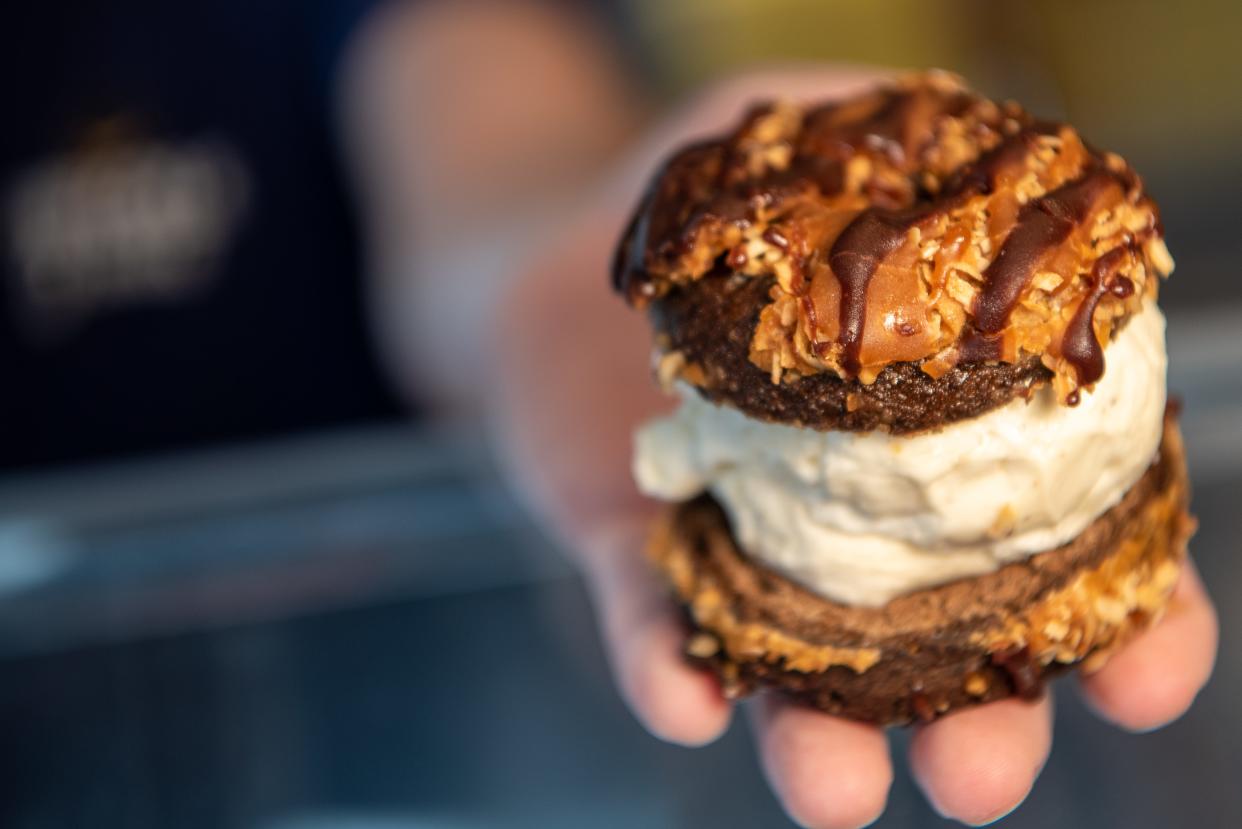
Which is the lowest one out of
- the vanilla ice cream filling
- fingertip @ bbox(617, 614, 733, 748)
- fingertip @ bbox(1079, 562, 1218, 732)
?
fingertip @ bbox(1079, 562, 1218, 732)

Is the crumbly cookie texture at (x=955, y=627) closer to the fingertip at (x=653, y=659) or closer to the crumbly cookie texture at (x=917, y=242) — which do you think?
the fingertip at (x=653, y=659)

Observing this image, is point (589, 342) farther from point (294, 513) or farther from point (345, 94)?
point (345, 94)

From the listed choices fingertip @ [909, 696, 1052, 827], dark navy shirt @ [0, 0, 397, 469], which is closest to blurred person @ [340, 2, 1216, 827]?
fingertip @ [909, 696, 1052, 827]

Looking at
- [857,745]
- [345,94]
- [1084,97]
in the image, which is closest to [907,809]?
[857,745]

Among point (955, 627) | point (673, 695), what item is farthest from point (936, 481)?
point (673, 695)

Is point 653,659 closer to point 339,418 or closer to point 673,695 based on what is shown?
point 673,695

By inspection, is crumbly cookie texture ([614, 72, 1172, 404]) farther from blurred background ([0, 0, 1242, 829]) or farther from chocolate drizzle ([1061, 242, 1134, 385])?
blurred background ([0, 0, 1242, 829])
